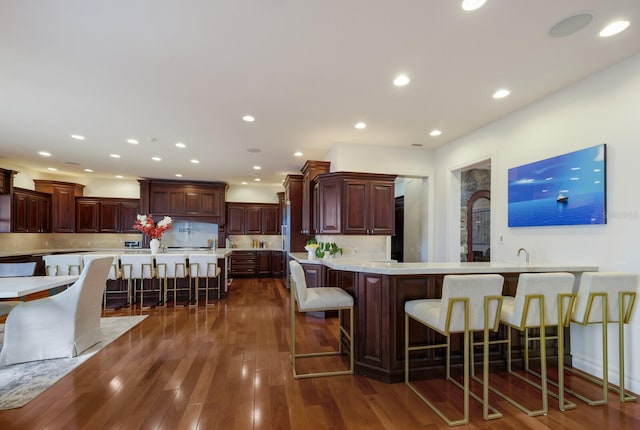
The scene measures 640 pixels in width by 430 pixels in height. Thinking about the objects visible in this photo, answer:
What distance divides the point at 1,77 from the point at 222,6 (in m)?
2.62

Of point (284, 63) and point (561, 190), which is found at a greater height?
point (284, 63)

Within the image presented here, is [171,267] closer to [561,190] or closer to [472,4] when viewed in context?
[472,4]

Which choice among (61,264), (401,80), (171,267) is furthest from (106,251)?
(401,80)

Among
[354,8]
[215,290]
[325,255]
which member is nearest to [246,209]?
[215,290]

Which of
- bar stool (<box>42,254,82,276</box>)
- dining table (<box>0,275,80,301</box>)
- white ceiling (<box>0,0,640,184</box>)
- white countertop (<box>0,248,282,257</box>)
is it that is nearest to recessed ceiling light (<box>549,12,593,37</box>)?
white ceiling (<box>0,0,640,184</box>)

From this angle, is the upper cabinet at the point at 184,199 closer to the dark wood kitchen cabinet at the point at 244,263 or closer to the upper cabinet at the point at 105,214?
the upper cabinet at the point at 105,214

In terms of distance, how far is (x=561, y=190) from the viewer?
10.0 feet

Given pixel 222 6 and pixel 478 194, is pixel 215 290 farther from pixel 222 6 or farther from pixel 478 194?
pixel 478 194

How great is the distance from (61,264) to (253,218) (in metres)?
4.77

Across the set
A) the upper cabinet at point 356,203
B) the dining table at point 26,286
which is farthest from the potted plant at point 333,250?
the dining table at point 26,286

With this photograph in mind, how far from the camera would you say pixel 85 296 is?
128 inches

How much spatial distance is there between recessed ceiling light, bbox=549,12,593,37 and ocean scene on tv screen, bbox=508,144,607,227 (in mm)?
1147

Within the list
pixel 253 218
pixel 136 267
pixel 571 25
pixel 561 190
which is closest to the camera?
pixel 571 25

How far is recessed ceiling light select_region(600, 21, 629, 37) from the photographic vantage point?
2.14 m
